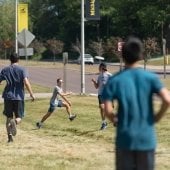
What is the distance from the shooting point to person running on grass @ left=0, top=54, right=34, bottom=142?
A: 13867 mm

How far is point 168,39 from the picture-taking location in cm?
9619

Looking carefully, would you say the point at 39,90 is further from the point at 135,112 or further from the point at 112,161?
the point at 135,112

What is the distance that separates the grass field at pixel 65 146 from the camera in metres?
10.9

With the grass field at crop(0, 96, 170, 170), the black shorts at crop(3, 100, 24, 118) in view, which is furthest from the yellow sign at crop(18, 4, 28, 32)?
the black shorts at crop(3, 100, 24, 118)

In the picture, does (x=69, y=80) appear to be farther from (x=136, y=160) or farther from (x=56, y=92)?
(x=136, y=160)

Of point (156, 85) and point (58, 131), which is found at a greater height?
point (156, 85)

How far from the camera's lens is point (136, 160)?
243 inches

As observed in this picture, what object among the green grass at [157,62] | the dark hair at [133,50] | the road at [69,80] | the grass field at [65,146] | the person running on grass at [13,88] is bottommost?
the green grass at [157,62]

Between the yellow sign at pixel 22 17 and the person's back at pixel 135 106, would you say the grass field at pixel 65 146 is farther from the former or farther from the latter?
the yellow sign at pixel 22 17

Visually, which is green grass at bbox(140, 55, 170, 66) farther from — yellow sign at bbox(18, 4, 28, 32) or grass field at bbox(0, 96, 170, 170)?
grass field at bbox(0, 96, 170, 170)

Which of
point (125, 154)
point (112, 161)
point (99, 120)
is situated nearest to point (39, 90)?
point (99, 120)

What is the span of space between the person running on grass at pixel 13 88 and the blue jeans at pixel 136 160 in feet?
25.9

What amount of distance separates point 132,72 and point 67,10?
110 meters

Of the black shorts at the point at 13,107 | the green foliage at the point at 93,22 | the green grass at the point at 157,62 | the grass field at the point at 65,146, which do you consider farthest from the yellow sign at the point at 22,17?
the green foliage at the point at 93,22
